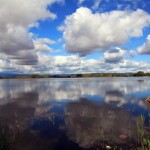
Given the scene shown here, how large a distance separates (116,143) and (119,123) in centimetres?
744

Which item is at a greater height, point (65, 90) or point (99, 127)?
point (65, 90)

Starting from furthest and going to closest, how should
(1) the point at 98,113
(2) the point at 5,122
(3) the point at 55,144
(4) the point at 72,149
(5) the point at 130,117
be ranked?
(1) the point at 98,113 < (5) the point at 130,117 < (2) the point at 5,122 < (3) the point at 55,144 < (4) the point at 72,149

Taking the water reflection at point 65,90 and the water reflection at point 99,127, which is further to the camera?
the water reflection at point 65,90

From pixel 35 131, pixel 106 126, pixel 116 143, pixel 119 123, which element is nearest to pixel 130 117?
pixel 119 123

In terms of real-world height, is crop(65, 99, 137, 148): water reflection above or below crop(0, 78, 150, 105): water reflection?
below

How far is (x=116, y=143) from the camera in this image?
1894cm

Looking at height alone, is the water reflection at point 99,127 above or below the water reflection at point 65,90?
below

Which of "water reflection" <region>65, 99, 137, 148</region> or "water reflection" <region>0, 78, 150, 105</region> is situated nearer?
"water reflection" <region>65, 99, 137, 148</region>

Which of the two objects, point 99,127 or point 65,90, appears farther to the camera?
point 65,90

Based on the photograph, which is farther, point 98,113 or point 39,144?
point 98,113

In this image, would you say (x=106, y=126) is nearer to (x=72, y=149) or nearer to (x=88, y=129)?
(x=88, y=129)

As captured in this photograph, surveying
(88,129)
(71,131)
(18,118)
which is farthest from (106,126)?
(18,118)

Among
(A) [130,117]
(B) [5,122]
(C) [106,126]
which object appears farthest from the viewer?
(A) [130,117]

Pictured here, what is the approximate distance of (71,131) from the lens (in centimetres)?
2311
